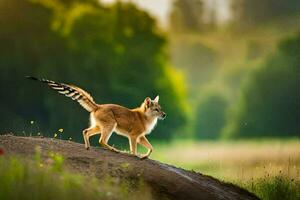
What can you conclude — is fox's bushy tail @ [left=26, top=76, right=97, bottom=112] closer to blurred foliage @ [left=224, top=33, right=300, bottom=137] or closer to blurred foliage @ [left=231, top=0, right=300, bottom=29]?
blurred foliage @ [left=224, top=33, right=300, bottom=137]

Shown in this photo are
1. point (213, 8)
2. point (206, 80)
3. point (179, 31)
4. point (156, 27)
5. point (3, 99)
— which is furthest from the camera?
point (206, 80)

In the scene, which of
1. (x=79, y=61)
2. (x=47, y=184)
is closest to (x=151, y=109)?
→ (x=47, y=184)

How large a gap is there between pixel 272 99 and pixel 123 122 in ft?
159

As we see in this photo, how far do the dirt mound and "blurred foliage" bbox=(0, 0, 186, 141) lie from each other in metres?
27.3

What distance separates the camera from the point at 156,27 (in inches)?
A: 2581

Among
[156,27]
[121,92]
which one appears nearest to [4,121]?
[121,92]

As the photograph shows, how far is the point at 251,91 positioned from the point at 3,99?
2574 cm

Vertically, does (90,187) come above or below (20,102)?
below

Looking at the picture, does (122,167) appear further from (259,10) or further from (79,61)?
(259,10)

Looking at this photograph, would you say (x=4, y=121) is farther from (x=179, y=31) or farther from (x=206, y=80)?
(x=206, y=80)

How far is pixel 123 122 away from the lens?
19.0m

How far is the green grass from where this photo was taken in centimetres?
1352

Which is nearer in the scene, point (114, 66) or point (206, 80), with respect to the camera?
point (114, 66)

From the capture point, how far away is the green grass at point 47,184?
1352 cm
